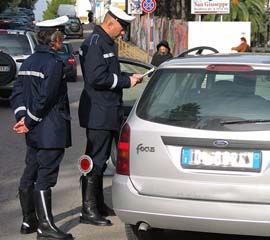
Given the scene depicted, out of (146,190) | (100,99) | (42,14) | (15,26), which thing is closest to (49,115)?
(100,99)

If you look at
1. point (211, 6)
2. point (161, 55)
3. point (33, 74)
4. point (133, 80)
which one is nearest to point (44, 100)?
point (33, 74)

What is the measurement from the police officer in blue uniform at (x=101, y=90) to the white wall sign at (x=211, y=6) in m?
23.0

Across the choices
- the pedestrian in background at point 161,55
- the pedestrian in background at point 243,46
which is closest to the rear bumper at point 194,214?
the pedestrian in background at point 161,55

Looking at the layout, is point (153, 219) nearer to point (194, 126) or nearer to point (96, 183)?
point (194, 126)

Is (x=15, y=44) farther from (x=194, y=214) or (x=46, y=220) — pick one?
(x=194, y=214)

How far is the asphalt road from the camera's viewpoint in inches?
232

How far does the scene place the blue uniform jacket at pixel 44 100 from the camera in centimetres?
534

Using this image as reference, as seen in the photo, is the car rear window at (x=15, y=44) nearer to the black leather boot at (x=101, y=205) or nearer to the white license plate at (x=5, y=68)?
the white license plate at (x=5, y=68)

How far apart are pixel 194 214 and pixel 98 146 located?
1.58 metres

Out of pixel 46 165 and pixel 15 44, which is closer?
pixel 46 165

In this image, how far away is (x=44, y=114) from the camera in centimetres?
539

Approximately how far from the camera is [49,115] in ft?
17.8

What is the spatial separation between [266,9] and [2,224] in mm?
33080

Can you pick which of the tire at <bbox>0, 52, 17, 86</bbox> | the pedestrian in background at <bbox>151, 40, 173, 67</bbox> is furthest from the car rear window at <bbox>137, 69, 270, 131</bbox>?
the pedestrian in background at <bbox>151, 40, 173, 67</bbox>
